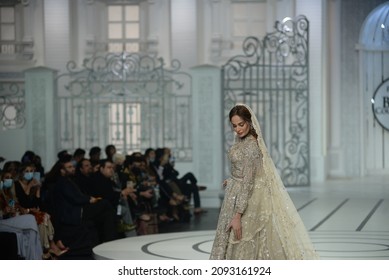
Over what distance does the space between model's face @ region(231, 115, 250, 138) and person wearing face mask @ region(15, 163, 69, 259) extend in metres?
2.50

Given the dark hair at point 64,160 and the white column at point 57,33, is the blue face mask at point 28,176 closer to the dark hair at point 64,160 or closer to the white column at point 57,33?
the dark hair at point 64,160

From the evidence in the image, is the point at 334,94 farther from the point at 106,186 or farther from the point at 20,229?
the point at 20,229

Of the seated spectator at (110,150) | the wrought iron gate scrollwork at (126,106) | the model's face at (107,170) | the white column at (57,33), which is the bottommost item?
the model's face at (107,170)

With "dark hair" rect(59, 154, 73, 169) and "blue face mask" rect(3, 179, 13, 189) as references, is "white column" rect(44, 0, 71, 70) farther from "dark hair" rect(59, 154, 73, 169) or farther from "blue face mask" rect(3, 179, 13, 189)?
"blue face mask" rect(3, 179, 13, 189)

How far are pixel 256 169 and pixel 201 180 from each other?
20.3ft

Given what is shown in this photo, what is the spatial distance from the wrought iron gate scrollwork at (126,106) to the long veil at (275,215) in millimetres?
5961

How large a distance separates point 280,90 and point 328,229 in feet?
11.2

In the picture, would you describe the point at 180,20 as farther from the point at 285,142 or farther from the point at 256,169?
the point at 256,169

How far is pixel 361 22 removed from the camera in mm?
12008

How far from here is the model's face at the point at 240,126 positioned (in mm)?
7332

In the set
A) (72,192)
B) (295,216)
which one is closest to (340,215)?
(72,192)

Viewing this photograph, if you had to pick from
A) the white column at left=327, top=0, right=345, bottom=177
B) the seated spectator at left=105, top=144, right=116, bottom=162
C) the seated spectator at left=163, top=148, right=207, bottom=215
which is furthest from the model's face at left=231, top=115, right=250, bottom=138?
the seated spectator at left=163, top=148, right=207, bottom=215

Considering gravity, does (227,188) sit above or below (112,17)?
below

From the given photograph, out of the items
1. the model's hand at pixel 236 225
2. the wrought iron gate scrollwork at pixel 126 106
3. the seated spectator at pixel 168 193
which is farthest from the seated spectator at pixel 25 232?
the wrought iron gate scrollwork at pixel 126 106
